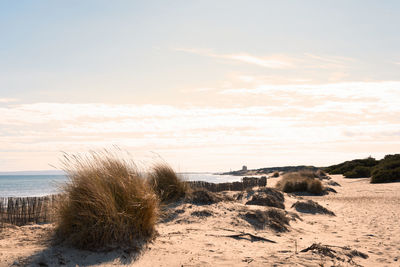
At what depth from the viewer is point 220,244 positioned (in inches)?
229

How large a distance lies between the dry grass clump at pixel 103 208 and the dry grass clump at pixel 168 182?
3139mm

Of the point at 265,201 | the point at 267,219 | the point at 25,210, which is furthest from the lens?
the point at 265,201

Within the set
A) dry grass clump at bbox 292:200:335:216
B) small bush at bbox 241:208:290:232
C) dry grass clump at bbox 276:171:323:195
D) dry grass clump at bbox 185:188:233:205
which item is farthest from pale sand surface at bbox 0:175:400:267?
dry grass clump at bbox 276:171:323:195

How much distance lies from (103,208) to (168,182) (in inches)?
162

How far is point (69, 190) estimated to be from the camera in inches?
215

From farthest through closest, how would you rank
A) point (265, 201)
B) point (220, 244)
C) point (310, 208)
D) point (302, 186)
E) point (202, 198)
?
point (302, 186) < point (310, 208) < point (265, 201) < point (202, 198) < point (220, 244)

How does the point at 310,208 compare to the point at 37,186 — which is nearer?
the point at 310,208

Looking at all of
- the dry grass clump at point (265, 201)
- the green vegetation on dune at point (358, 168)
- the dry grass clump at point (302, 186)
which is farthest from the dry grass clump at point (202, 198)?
the green vegetation on dune at point (358, 168)

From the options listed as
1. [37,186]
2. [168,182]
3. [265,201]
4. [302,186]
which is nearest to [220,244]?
[168,182]

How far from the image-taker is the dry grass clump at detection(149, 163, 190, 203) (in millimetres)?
9016

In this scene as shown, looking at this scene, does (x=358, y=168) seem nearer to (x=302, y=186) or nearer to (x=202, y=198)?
(x=302, y=186)

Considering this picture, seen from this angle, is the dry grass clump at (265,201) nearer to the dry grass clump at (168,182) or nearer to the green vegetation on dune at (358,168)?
the dry grass clump at (168,182)

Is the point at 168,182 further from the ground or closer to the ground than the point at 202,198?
further from the ground

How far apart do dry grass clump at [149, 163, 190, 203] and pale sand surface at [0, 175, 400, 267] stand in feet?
2.40
